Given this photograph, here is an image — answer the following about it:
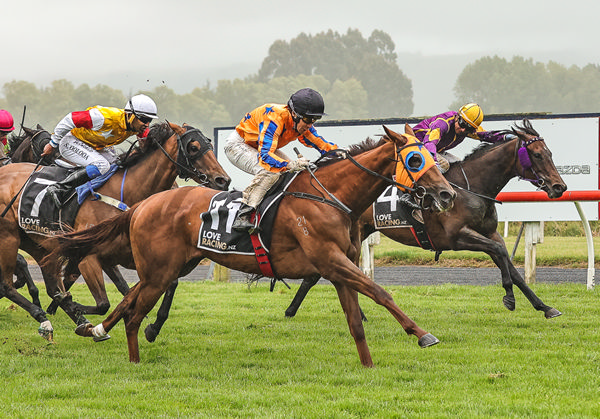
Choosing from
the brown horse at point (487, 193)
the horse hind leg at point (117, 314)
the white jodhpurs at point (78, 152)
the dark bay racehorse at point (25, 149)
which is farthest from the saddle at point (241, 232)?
the dark bay racehorse at point (25, 149)

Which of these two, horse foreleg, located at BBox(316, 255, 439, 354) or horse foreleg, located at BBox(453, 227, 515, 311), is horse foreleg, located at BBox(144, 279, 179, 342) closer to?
horse foreleg, located at BBox(316, 255, 439, 354)

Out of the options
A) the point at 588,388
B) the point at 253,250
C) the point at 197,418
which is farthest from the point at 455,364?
the point at 197,418

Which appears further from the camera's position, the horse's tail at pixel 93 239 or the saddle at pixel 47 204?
the saddle at pixel 47 204

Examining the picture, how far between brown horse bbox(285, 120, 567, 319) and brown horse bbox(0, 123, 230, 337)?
5.73 feet

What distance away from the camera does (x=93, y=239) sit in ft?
19.7

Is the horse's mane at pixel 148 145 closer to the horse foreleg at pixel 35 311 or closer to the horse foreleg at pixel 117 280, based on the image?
the horse foreleg at pixel 117 280

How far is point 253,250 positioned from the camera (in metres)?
5.50

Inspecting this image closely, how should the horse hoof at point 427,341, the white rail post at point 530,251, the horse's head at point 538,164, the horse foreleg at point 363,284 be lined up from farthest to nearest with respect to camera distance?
the white rail post at point 530,251 → the horse's head at point 538,164 → the horse foreleg at point 363,284 → the horse hoof at point 427,341

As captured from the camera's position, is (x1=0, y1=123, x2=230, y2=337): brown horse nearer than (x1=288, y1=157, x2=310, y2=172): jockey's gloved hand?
No

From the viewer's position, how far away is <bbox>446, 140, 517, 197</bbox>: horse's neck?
7.54 meters

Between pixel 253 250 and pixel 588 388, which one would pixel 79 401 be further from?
pixel 588 388

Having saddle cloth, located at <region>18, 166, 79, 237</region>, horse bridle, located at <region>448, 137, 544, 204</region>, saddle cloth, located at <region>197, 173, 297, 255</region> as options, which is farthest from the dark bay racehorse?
horse bridle, located at <region>448, 137, 544, 204</region>

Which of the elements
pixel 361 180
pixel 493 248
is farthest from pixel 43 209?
pixel 493 248

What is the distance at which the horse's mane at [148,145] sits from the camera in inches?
269
